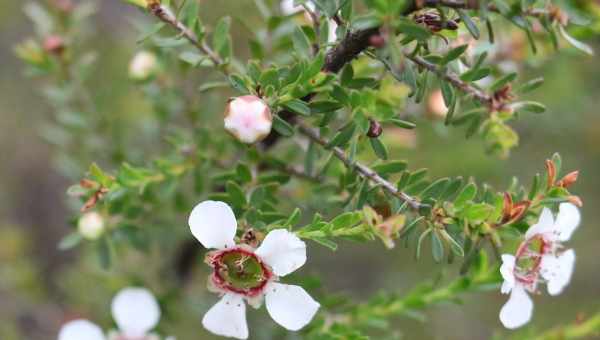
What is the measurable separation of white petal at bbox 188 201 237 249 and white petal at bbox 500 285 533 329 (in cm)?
44

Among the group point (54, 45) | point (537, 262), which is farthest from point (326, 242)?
point (54, 45)

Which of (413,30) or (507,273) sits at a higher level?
(413,30)

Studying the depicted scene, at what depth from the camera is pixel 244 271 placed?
1.18 m

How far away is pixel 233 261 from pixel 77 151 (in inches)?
40.9

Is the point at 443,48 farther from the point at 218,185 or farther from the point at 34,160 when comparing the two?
the point at 34,160

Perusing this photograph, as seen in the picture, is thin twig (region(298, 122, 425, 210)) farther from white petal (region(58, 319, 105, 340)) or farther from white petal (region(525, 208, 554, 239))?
white petal (region(58, 319, 105, 340))

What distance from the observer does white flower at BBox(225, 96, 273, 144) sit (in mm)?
1058

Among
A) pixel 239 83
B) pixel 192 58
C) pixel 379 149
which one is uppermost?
pixel 192 58

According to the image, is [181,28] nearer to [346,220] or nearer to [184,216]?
[346,220]

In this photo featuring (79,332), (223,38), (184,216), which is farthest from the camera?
(184,216)

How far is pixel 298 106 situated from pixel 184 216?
0.98m

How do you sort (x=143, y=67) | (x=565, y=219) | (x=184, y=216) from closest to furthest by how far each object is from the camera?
(x=565, y=219), (x=143, y=67), (x=184, y=216)

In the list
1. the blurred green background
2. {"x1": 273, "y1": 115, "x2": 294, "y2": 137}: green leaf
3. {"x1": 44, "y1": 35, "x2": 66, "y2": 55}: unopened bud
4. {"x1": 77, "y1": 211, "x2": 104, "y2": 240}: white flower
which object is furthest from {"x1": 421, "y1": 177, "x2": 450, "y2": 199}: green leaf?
{"x1": 44, "y1": 35, "x2": 66, "y2": 55}: unopened bud

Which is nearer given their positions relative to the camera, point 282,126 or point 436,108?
point 282,126
